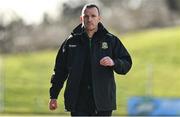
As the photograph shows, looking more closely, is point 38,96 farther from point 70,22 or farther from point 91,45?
point 91,45

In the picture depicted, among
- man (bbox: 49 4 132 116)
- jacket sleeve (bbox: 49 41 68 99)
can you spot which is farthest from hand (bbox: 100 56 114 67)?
jacket sleeve (bbox: 49 41 68 99)

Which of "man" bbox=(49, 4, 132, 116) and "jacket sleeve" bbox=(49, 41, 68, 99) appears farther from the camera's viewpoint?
"jacket sleeve" bbox=(49, 41, 68, 99)

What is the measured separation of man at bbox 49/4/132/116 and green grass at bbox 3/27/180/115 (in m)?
17.1

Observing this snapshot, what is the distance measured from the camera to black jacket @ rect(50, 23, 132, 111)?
750 cm

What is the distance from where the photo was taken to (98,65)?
748 centimetres

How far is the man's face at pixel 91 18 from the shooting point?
744 cm

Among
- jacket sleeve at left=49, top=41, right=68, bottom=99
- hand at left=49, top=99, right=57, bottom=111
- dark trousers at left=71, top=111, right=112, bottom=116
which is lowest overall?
dark trousers at left=71, top=111, right=112, bottom=116

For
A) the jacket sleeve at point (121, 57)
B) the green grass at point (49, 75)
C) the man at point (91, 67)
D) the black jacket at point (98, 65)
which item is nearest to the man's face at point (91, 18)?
the man at point (91, 67)

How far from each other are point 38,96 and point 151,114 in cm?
729

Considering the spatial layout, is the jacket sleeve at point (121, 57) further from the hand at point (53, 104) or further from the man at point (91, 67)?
the hand at point (53, 104)

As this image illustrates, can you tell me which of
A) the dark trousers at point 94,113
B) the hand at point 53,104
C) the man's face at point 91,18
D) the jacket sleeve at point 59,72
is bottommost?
the dark trousers at point 94,113

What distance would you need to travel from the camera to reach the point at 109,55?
7.54 metres

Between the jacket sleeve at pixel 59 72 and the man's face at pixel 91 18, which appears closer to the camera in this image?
the man's face at pixel 91 18

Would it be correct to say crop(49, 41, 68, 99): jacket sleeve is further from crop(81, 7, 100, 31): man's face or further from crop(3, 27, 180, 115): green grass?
crop(3, 27, 180, 115): green grass
